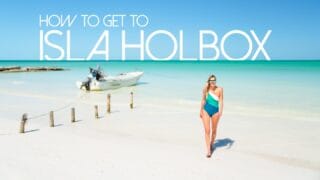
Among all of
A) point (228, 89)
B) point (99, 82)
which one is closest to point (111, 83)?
point (99, 82)

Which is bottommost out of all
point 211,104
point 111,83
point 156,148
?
point 156,148

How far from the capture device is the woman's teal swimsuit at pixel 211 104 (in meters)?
10.3

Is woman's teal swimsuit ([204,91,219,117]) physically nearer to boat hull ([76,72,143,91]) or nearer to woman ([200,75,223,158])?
woman ([200,75,223,158])

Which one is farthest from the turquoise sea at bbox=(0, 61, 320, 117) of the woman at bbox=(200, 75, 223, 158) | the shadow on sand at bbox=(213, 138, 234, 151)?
the woman at bbox=(200, 75, 223, 158)

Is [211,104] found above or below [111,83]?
below

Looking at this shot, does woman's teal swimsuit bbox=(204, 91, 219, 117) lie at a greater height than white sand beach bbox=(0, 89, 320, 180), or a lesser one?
greater

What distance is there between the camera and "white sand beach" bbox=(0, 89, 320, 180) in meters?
9.45

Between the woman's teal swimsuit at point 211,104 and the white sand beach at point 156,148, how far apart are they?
4.14 feet

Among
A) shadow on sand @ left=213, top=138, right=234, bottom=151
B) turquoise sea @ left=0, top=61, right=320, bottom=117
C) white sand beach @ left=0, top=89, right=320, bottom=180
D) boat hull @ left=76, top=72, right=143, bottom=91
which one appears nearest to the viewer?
white sand beach @ left=0, top=89, right=320, bottom=180

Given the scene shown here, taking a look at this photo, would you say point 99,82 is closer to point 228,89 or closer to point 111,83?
point 111,83

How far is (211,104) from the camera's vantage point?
408 inches

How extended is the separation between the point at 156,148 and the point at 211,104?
8.16 ft

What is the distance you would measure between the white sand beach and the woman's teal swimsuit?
1.26 meters

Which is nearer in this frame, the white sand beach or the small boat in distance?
the white sand beach
